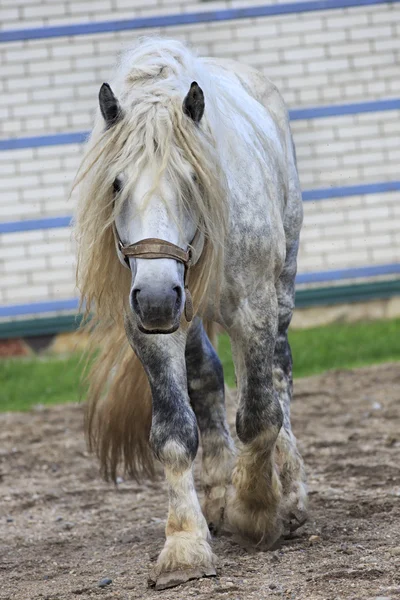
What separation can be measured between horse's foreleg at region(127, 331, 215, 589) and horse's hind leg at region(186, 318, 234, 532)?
0.63 meters

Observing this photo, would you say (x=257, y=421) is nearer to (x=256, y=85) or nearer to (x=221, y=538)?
(x=221, y=538)

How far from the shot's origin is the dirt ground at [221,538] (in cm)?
350

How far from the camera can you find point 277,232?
4.14 m

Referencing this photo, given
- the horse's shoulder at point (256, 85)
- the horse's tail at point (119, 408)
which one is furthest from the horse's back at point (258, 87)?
the horse's tail at point (119, 408)

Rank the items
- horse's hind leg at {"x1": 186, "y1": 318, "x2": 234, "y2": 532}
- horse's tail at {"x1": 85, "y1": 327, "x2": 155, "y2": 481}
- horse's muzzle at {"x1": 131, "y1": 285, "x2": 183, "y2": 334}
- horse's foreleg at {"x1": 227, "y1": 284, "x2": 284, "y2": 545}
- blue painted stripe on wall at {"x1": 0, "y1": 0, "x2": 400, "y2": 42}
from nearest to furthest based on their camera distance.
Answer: horse's muzzle at {"x1": 131, "y1": 285, "x2": 183, "y2": 334} → horse's foreleg at {"x1": 227, "y1": 284, "x2": 284, "y2": 545} → horse's hind leg at {"x1": 186, "y1": 318, "x2": 234, "y2": 532} → horse's tail at {"x1": 85, "y1": 327, "x2": 155, "y2": 481} → blue painted stripe on wall at {"x1": 0, "y1": 0, "x2": 400, "y2": 42}

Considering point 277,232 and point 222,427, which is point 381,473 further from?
point 277,232

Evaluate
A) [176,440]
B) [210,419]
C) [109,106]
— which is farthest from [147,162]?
[210,419]

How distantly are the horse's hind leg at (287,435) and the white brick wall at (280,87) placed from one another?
6.02 metres

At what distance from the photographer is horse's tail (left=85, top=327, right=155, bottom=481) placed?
4900 mm

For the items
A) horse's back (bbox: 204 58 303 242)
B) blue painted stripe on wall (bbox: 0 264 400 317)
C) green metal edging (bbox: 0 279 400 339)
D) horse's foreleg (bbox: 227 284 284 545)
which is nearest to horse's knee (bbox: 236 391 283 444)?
horse's foreleg (bbox: 227 284 284 545)

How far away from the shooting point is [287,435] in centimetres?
459

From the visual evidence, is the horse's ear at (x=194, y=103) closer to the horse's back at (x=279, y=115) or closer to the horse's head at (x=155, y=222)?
the horse's head at (x=155, y=222)

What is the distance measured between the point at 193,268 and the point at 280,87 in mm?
7548

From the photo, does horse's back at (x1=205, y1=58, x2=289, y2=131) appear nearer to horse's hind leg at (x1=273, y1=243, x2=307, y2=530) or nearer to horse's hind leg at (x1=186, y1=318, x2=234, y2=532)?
horse's hind leg at (x1=273, y1=243, x2=307, y2=530)
